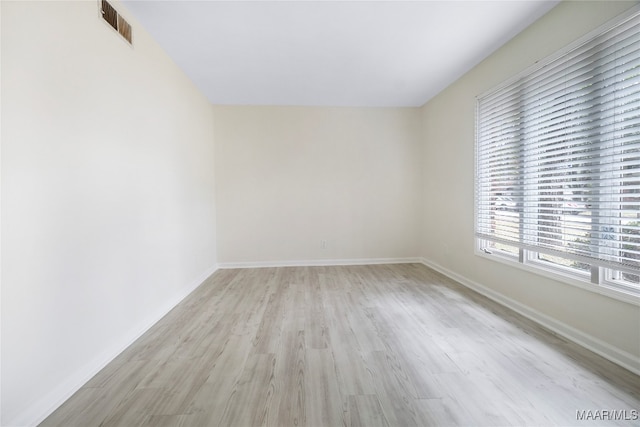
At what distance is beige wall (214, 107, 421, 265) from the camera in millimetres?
4293

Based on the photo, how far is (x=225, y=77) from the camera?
10.7ft

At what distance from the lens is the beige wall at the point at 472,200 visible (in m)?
1.75

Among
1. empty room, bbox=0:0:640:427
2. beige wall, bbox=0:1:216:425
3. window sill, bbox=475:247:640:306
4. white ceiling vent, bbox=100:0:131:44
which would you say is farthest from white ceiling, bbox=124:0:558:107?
window sill, bbox=475:247:640:306

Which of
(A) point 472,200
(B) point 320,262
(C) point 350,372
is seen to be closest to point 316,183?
(B) point 320,262

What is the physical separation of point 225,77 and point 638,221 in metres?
4.08

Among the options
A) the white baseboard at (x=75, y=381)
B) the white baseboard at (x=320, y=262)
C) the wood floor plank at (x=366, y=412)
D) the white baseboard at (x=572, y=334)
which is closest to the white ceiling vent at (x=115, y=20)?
the white baseboard at (x=75, y=381)

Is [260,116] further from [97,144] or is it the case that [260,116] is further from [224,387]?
[224,387]

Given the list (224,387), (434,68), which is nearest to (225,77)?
(434,68)

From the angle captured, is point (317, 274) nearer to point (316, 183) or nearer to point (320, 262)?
point (320, 262)

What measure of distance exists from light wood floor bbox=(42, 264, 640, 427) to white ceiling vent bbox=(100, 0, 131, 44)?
2.51 meters

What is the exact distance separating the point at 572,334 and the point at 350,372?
1819 millimetres

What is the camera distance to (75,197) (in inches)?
61.6

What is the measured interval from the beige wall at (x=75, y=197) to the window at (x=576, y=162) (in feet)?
11.4

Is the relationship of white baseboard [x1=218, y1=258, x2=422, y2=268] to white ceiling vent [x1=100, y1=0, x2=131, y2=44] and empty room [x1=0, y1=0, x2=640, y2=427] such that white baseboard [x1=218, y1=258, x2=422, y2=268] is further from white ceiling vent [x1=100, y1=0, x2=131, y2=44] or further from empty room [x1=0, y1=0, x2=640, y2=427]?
white ceiling vent [x1=100, y1=0, x2=131, y2=44]
